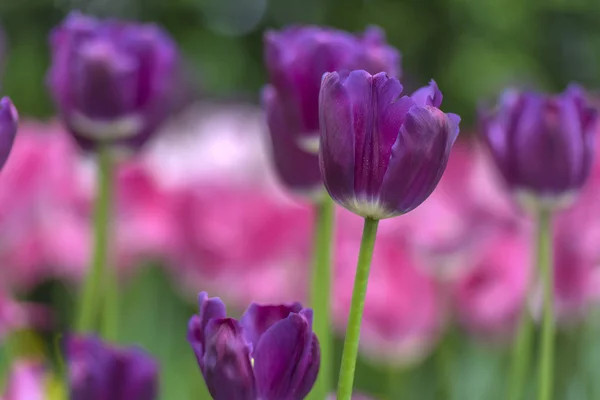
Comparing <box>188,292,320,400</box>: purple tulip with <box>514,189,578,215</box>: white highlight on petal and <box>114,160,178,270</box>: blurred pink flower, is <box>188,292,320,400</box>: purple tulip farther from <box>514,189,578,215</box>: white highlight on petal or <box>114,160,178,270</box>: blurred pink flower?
<box>114,160,178,270</box>: blurred pink flower

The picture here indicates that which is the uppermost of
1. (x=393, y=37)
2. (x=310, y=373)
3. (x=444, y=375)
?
(x=393, y=37)

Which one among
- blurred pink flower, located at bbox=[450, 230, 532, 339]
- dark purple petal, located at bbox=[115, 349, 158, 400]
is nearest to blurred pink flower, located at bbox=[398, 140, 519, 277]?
blurred pink flower, located at bbox=[450, 230, 532, 339]

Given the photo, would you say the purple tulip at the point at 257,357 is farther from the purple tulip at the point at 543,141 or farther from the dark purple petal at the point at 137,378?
the purple tulip at the point at 543,141

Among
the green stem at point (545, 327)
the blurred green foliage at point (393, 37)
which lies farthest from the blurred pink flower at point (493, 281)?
the blurred green foliage at point (393, 37)

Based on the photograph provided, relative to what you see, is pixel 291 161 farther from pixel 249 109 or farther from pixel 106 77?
pixel 249 109

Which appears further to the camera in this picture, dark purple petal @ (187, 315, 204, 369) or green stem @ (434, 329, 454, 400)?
green stem @ (434, 329, 454, 400)

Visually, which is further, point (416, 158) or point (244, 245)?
point (244, 245)

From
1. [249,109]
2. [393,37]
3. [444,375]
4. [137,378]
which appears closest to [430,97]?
[137,378]
